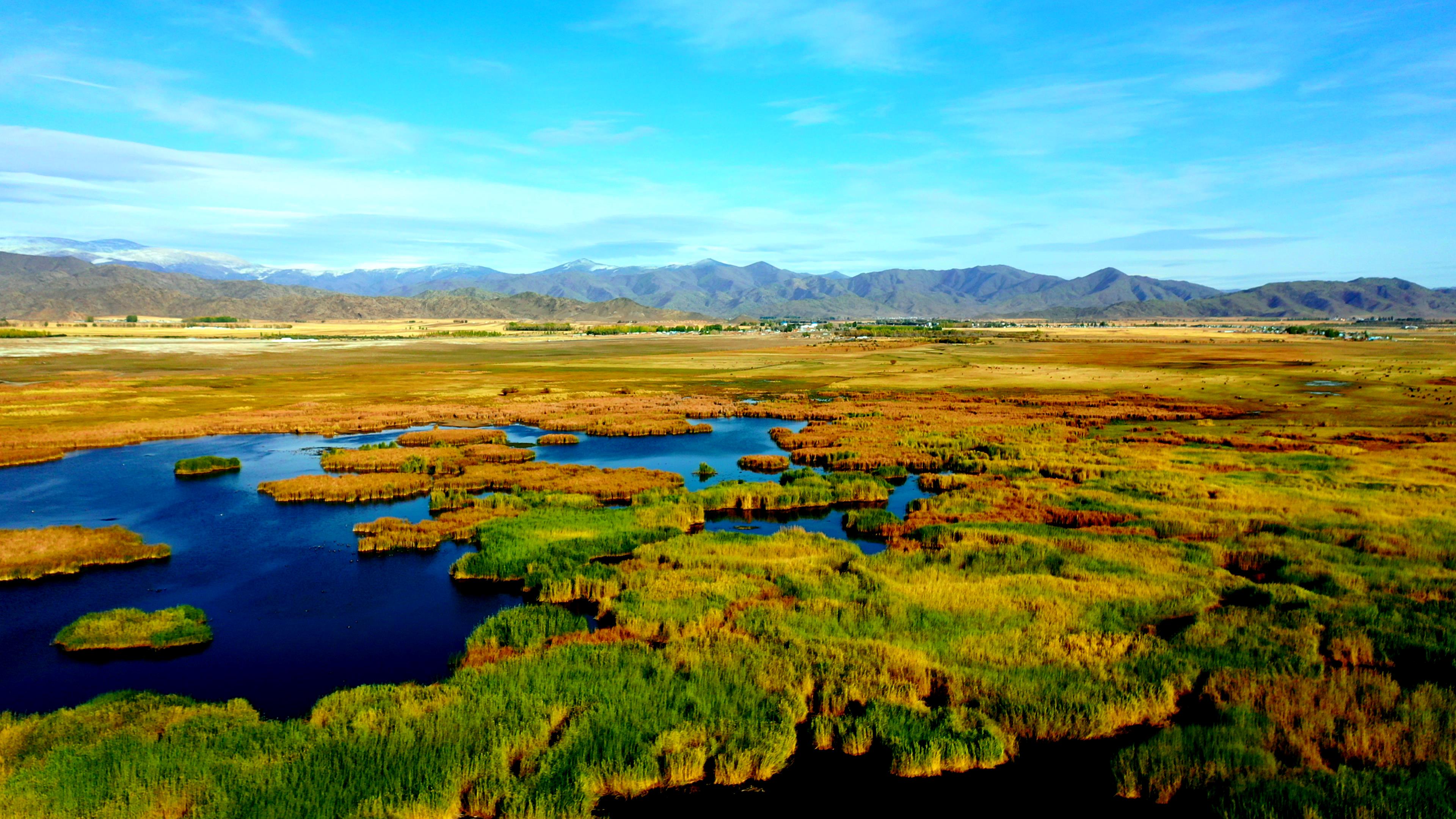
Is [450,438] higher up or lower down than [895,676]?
higher up

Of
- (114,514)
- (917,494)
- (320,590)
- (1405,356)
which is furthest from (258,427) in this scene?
(1405,356)

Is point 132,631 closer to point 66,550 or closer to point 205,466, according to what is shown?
point 66,550

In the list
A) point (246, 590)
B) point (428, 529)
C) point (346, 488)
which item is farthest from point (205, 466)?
point (246, 590)

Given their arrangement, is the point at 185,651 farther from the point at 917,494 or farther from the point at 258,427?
the point at 258,427

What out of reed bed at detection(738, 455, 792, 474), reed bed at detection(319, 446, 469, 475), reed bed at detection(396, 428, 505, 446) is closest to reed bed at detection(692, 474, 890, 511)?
reed bed at detection(738, 455, 792, 474)

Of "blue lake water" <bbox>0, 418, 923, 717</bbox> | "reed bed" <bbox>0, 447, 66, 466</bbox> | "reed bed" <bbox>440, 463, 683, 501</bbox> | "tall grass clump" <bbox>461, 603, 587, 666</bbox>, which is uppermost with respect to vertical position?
"reed bed" <bbox>0, 447, 66, 466</bbox>

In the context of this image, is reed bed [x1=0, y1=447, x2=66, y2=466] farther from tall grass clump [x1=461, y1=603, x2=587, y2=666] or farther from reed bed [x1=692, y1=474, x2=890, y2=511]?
tall grass clump [x1=461, y1=603, x2=587, y2=666]
